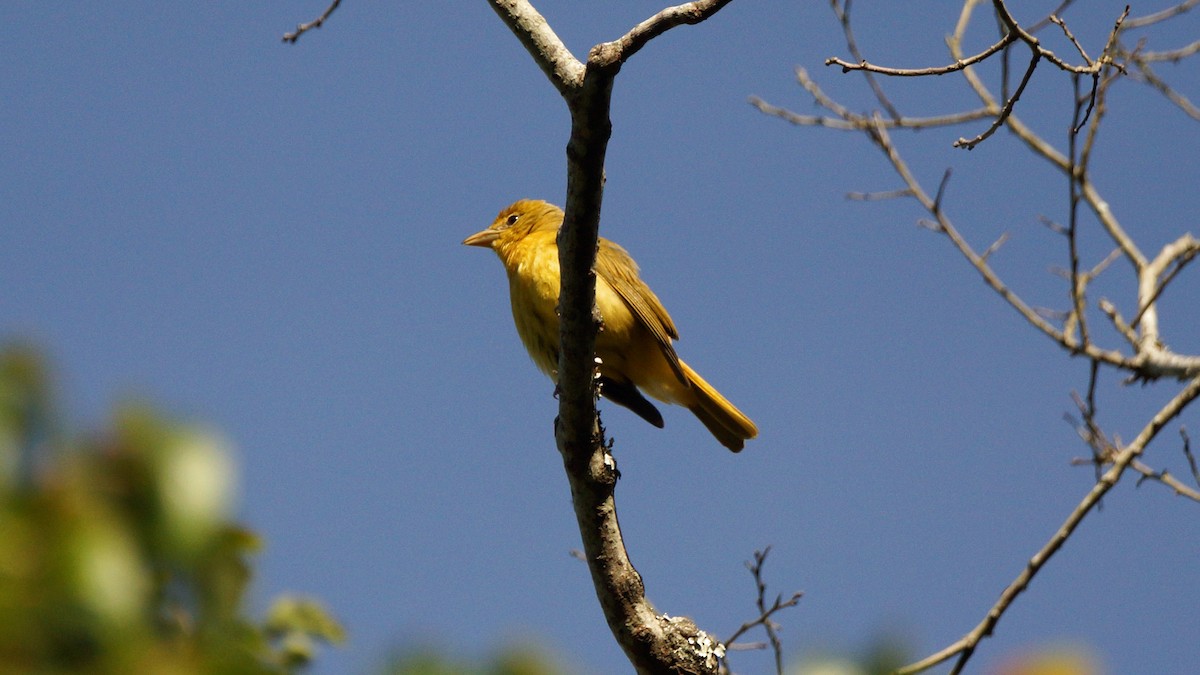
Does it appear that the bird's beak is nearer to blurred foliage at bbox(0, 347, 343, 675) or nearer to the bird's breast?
the bird's breast

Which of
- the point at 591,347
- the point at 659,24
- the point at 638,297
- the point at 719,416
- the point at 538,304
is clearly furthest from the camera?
the point at 719,416

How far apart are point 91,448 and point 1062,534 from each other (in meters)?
2.76

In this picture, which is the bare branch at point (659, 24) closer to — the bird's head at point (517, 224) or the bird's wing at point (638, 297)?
the bird's wing at point (638, 297)

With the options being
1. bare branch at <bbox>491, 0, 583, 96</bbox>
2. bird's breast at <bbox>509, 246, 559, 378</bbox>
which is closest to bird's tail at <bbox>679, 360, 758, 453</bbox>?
bird's breast at <bbox>509, 246, 559, 378</bbox>

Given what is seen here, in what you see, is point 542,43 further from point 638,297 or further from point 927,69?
point 638,297

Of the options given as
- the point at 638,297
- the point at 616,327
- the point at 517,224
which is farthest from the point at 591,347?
the point at 517,224

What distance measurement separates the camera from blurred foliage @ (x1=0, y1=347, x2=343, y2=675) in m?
1.35

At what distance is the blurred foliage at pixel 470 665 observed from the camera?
4.44ft

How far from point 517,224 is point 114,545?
5449 millimetres

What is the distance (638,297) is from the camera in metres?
6.13

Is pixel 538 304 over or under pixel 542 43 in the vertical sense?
over

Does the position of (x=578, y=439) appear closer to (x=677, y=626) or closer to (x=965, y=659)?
(x=677, y=626)

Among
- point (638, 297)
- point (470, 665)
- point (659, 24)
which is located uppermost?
point (638, 297)

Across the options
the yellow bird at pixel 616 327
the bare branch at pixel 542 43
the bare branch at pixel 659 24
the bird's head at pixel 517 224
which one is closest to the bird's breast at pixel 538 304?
the yellow bird at pixel 616 327
